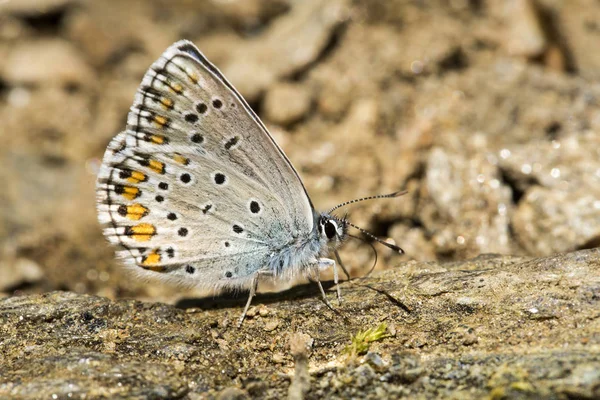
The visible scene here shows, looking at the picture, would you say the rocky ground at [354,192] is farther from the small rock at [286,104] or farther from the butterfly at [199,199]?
the butterfly at [199,199]

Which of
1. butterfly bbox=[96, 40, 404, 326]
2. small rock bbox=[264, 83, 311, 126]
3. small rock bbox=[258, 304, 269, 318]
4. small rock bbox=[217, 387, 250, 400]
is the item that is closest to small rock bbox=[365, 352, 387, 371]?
small rock bbox=[217, 387, 250, 400]

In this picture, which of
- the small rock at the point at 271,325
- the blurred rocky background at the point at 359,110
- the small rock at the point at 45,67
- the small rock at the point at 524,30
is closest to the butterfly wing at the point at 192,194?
the small rock at the point at 271,325

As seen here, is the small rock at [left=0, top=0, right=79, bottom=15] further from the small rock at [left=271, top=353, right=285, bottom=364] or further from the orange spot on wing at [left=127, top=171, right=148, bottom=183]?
the small rock at [left=271, top=353, right=285, bottom=364]

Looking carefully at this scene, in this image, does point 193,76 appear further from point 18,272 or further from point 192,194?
point 18,272

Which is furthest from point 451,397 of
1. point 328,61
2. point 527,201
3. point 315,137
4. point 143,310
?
point 328,61

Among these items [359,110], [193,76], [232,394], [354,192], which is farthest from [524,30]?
[232,394]

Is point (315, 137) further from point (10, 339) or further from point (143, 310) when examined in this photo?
point (10, 339)

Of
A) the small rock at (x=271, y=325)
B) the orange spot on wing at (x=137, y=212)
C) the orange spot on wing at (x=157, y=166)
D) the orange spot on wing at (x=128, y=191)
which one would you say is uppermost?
the orange spot on wing at (x=157, y=166)
